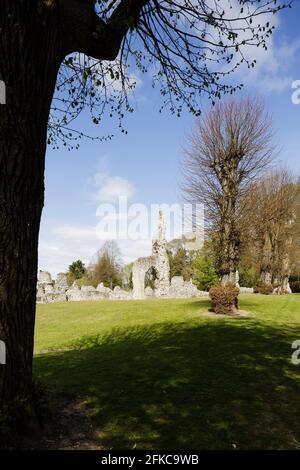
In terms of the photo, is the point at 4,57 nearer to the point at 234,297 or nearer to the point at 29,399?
the point at 29,399

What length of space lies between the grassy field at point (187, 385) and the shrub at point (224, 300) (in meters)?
4.25

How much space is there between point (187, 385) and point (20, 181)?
4.29 meters

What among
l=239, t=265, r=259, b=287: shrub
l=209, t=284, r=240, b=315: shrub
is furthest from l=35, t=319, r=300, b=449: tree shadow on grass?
l=239, t=265, r=259, b=287: shrub

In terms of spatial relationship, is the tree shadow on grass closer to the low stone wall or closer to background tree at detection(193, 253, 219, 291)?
the low stone wall

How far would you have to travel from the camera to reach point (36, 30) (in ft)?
13.3

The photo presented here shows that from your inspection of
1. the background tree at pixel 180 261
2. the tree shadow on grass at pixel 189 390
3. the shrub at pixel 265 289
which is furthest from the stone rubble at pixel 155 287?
the tree shadow on grass at pixel 189 390

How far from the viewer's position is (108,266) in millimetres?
64062

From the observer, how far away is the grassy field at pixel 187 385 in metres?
4.27

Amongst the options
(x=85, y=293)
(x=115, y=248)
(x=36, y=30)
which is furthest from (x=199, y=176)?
(x=115, y=248)

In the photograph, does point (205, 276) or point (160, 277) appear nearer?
point (160, 277)

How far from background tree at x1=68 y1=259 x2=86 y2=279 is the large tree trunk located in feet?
218

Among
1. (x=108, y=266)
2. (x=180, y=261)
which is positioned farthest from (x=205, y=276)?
(x=108, y=266)

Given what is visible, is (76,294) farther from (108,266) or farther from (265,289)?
(108,266)
